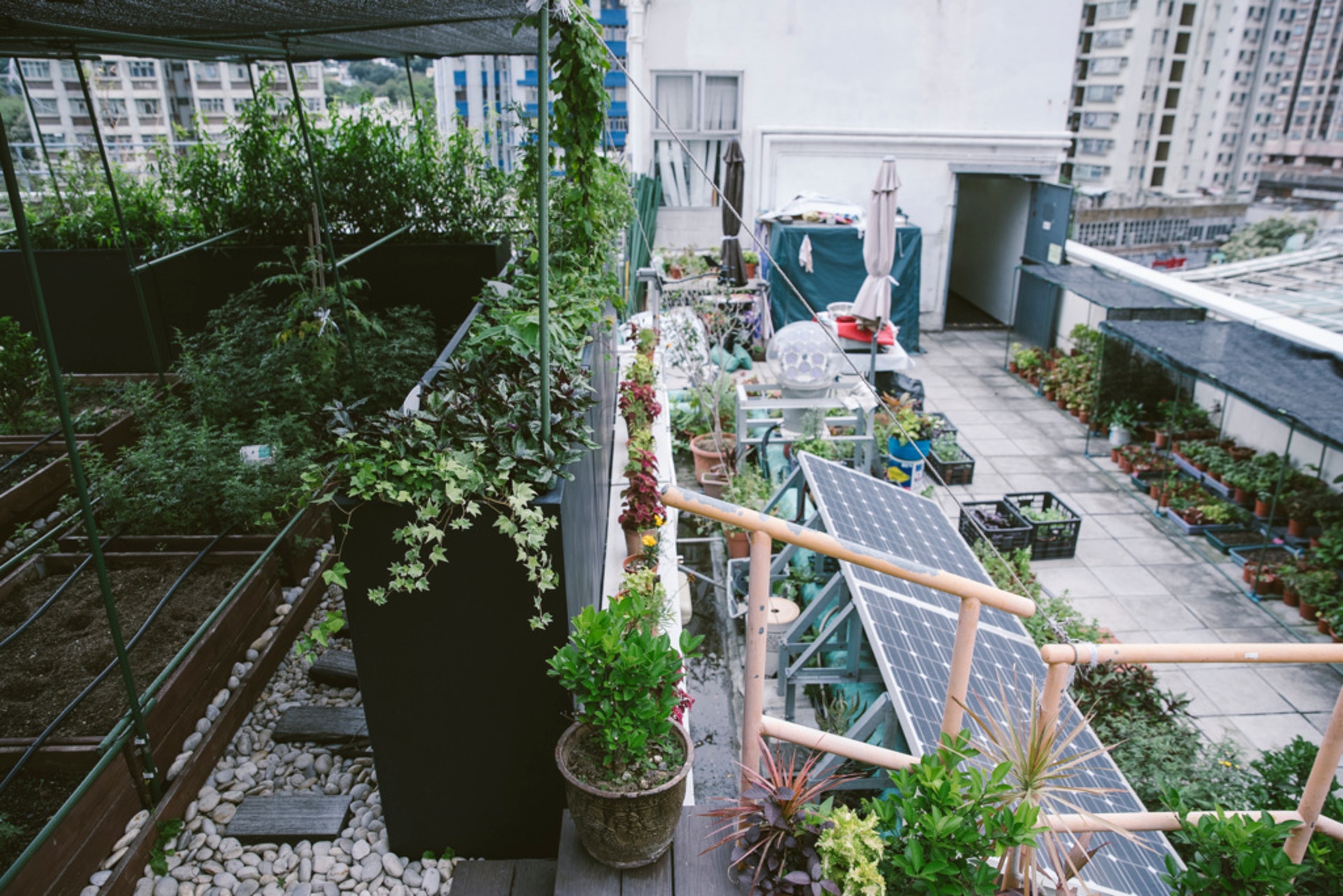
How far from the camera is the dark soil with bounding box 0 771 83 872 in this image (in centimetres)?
276

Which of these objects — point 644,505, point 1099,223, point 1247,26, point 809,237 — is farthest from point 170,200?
point 1247,26

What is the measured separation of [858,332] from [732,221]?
401 centimetres

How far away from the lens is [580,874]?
240 cm

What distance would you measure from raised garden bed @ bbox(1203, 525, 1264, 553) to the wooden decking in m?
7.48

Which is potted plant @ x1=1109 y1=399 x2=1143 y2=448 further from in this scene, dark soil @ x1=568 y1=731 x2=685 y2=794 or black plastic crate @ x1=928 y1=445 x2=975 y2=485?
dark soil @ x1=568 y1=731 x2=685 y2=794

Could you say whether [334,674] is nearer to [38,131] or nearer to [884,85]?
[38,131]

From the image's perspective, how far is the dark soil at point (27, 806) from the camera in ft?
9.06

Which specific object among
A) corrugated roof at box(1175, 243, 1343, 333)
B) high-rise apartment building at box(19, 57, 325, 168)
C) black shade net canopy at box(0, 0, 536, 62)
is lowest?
corrugated roof at box(1175, 243, 1343, 333)

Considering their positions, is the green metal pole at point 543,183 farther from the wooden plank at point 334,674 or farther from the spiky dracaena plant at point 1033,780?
the wooden plank at point 334,674

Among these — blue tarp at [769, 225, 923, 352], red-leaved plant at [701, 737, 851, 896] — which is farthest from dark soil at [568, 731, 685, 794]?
blue tarp at [769, 225, 923, 352]

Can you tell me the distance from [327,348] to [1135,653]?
542 centimetres

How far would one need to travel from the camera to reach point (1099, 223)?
34.8 metres

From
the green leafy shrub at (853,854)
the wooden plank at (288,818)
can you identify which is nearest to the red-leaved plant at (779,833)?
the green leafy shrub at (853,854)

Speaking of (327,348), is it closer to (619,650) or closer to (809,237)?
(619,650)
